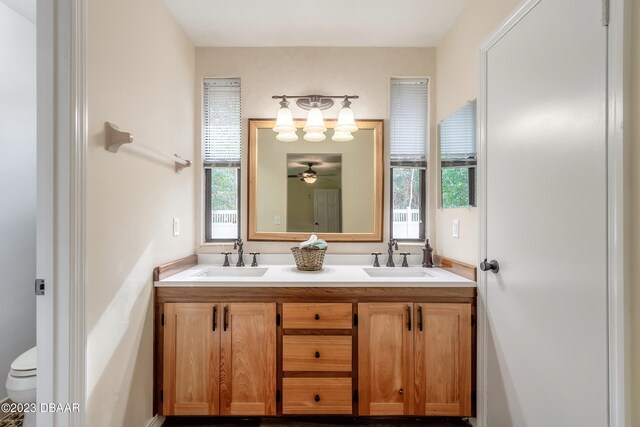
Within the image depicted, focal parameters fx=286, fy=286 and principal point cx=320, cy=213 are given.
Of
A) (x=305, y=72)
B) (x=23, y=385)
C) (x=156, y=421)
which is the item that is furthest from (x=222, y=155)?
(x=156, y=421)

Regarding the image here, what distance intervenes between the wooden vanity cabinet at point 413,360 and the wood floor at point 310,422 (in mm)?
125

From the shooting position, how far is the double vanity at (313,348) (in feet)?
5.52

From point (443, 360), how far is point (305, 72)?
226 cm

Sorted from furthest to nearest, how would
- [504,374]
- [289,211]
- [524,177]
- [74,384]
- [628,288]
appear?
1. [289,211]
2. [504,374]
3. [524,177]
4. [74,384]
5. [628,288]

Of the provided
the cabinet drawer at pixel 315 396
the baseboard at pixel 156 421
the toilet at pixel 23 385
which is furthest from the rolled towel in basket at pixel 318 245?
the toilet at pixel 23 385

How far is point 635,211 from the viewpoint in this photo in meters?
0.87

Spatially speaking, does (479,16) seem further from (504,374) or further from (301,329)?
(301,329)

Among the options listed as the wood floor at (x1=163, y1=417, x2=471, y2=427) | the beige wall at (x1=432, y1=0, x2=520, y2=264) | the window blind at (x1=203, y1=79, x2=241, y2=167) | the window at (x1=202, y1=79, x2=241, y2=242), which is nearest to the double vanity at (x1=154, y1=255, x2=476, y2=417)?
the wood floor at (x1=163, y1=417, x2=471, y2=427)

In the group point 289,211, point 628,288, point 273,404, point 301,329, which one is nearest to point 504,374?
point 628,288

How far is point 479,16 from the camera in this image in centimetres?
171

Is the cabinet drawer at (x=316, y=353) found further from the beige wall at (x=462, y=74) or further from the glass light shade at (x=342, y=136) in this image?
the glass light shade at (x=342, y=136)

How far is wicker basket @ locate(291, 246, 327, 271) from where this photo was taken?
1991mm

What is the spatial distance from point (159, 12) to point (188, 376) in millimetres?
2232

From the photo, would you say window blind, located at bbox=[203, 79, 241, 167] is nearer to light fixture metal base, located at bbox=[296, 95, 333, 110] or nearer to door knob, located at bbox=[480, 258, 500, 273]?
light fixture metal base, located at bbox=[296, 95, 333, 110]
